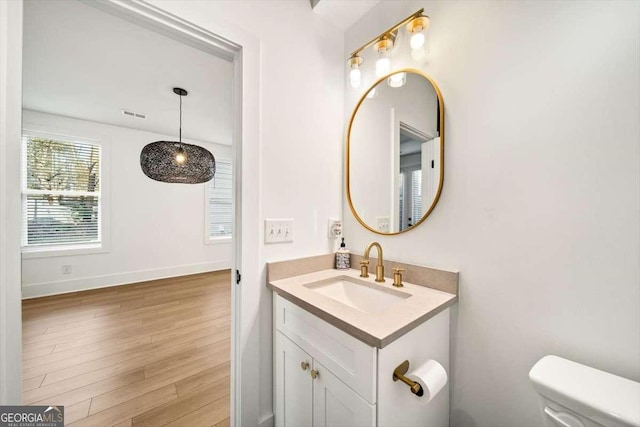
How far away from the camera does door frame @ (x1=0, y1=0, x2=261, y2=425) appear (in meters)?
0.71

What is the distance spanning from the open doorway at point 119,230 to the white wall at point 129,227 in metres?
0.02

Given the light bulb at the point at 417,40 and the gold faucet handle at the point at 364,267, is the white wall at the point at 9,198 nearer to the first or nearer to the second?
the gold faucet handle at the point at 364,267

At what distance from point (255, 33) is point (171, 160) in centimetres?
179

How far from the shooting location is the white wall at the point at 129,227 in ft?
10.7

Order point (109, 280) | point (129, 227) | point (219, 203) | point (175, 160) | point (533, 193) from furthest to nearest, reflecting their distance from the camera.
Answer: point (219, 203) < point (129, 227) < point (109, 280) < point (175, 160) < point (533, 193)

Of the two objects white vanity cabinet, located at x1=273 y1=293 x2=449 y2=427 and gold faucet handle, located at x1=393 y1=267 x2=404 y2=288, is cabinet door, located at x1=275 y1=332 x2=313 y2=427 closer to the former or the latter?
white vanity cabinet, located at x1=273 y1=293 x2=449 y2=427

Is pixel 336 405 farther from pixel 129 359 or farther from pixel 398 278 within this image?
pixel 129 359

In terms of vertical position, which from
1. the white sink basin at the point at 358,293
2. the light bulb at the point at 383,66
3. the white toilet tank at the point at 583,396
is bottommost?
the white toilet tank at the point at 583,396

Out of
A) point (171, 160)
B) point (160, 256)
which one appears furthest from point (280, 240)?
point (160, 256)

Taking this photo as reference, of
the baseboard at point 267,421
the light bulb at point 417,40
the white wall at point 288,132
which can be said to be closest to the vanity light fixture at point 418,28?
the light bulb at point 417,40

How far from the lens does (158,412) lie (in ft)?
4.69

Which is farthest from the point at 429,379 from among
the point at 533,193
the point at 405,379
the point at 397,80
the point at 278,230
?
the point at 397,80

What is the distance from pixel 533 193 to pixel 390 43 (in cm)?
98

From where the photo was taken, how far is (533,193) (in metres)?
0.88
